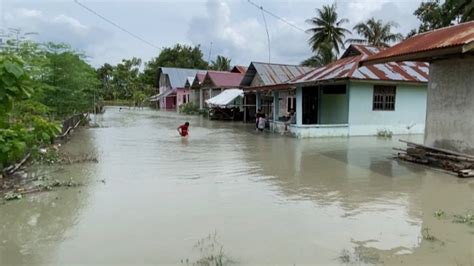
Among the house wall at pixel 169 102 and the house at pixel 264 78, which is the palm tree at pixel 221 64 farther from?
the house at pixel 264 78

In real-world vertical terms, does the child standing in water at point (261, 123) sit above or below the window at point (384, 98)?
below

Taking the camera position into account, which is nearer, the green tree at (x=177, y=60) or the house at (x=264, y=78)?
the house at (x=264, y=78)

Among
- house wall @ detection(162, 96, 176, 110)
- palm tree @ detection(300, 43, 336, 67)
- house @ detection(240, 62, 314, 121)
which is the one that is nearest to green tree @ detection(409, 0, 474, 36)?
palm tree @ detection(300, 43, 336, 67)

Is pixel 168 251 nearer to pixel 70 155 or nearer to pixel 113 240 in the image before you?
pixel 113 240

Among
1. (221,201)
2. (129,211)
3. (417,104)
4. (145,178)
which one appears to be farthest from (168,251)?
(417,104)

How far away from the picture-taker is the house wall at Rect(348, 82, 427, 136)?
770 inches

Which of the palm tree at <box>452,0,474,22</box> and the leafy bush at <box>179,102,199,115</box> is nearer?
the palm tree at <box>452,0,474,22</box>

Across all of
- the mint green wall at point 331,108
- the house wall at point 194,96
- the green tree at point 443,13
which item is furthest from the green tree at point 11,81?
the house wall at point 194,96

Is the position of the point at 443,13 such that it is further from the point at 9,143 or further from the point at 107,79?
the point at 107,79

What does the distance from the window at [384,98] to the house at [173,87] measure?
1376 inches

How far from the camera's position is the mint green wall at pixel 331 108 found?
2175 centimetres

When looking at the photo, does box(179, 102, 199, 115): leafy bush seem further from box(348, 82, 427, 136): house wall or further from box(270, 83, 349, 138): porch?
box(348, 82, 427, 136): house wall

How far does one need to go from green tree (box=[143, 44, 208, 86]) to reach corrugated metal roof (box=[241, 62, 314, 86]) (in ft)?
123

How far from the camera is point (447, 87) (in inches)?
440
